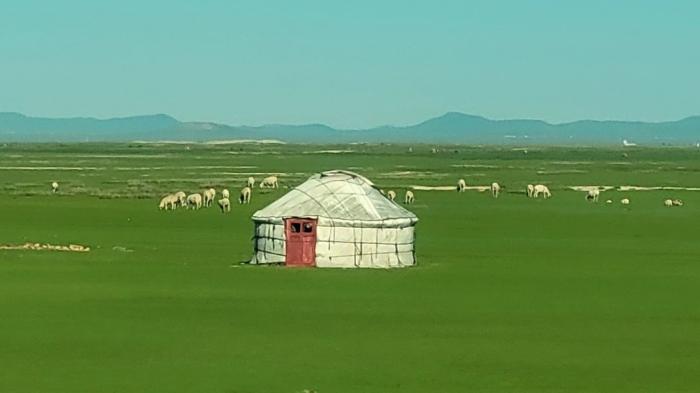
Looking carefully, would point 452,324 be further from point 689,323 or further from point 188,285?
point 188,285

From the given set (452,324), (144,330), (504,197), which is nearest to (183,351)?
(144,330)

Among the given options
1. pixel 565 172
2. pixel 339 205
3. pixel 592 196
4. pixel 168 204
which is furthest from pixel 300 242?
pixel 565 172

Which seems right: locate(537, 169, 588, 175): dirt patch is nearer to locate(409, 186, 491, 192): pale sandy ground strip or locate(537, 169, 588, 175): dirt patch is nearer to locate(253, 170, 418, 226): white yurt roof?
locate(409, 186, 491, 192): pale sandy ground strip

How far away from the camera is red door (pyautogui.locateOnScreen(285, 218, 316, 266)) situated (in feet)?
135

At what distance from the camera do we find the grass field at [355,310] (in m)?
23.9

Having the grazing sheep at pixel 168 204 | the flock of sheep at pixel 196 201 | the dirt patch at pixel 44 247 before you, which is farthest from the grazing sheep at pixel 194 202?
the dirt patch at pixel 44 247

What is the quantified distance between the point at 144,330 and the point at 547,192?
5276cm

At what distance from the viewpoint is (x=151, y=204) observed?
69.2 metres

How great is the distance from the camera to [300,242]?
41.3 metres

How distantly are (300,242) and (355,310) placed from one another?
373 inches

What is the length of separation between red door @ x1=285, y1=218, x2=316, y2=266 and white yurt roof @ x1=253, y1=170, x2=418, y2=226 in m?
0.21

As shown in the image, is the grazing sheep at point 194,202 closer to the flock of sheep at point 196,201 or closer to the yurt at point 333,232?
the flock of sheep at point 196,201

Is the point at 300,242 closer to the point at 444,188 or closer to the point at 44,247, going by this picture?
the point at 44,247

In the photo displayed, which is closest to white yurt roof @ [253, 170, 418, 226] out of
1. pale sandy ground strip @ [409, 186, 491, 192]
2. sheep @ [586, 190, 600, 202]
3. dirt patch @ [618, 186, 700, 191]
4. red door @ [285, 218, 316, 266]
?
red door @ [285, 218, 316, 266]
